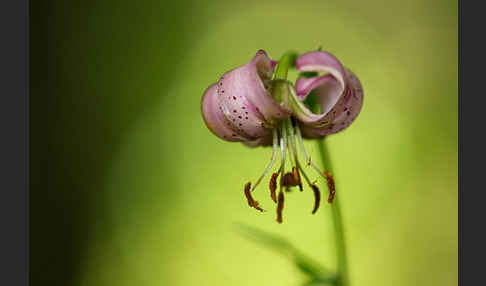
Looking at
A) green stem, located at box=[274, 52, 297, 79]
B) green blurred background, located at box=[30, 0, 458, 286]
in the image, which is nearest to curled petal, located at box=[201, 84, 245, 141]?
green stem, located at box=[274, 52, 297, 79]

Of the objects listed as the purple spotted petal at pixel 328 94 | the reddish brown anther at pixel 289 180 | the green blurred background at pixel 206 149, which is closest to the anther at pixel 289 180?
the reddish brown anther at pixel 289 180

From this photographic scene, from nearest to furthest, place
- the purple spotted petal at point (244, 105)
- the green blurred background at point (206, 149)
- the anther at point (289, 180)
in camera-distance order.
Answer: the purple spotted petal at point (244, 105) < the anther at point (289, 180) < the green blurred background at point (206, 149)

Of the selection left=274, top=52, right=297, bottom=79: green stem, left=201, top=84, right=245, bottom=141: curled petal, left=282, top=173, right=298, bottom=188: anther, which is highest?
left=274, top=52, right=297, bottom=79: green stem

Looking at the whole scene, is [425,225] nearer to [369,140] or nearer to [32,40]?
[369,140]

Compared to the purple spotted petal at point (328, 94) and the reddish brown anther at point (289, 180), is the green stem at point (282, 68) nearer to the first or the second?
the purple spotted petal at point (328, 94)

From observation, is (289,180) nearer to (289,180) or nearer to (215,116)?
(289,180)

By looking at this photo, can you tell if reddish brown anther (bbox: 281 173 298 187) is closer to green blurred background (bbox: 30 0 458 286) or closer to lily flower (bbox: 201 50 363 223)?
lily flower (bbox: 201 50 363 223)

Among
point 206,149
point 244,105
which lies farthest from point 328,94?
point 206,149

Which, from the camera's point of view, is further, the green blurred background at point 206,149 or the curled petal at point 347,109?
the green blurred background at point 206,149

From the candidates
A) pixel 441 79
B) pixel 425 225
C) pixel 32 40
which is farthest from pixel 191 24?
pixel 425 225
